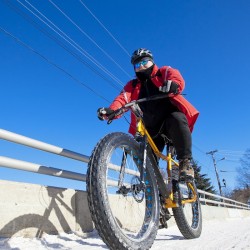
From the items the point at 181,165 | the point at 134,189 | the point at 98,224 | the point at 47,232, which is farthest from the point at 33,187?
the point at 181,165

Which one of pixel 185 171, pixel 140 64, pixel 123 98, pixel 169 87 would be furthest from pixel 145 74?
pixel 185 171

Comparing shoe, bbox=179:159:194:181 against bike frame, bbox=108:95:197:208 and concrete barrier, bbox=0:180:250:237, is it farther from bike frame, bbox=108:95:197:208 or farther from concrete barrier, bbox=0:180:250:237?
concrete barrier, bbox=0:180:250:237

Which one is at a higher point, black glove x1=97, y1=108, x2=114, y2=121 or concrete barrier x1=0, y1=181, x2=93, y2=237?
black glove x1=97, y1=108, x2=114, y2=121

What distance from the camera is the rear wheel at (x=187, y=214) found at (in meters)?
3.61

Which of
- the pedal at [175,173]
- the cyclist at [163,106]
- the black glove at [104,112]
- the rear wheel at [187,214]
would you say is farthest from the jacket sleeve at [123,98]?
the rear wheel at [187,214]

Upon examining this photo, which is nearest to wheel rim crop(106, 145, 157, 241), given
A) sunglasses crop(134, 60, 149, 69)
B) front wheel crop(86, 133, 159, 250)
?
front wheel crop(86, 133, 159, 250)

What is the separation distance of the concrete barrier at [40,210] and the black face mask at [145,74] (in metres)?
1.57

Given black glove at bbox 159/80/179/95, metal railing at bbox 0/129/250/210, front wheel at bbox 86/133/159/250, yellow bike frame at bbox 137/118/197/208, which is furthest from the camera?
yellow bike frame at bbox 137/118/197/208

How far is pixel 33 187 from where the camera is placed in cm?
304

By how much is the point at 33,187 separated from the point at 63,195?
52 cm

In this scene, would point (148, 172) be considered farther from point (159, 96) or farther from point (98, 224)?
point (98, 224)

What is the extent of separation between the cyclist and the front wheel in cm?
55

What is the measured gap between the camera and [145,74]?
11.7 feet

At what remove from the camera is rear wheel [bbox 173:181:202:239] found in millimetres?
3613
